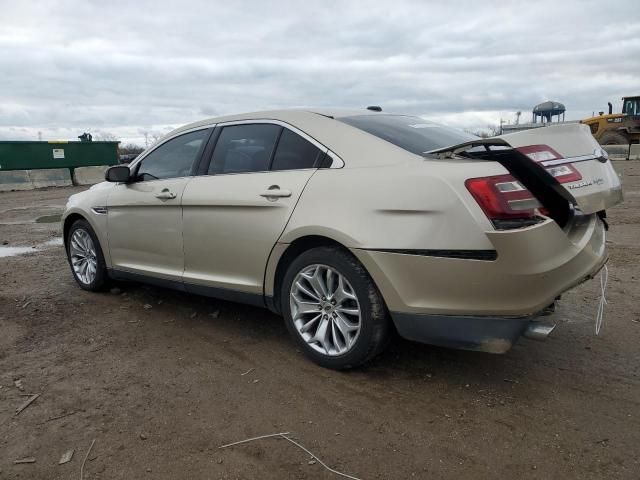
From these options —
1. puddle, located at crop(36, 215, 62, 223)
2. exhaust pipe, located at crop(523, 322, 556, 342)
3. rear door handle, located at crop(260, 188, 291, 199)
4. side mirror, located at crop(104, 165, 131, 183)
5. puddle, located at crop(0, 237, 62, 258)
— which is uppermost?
side mirror, located at crop(104, 165, 131, 183)

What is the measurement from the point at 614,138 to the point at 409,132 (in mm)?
25400

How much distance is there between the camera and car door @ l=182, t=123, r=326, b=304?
347cm

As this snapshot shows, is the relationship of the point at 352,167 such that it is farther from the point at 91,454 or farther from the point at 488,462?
the point at 91,454

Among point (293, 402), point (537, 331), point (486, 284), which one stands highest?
point (486, 284)

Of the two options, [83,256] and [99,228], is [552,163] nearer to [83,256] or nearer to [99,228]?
[99,228]

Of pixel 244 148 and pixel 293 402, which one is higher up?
pixel 244 148

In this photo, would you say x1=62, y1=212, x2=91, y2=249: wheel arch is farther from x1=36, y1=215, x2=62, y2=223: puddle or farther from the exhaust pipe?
x1=36, y1=215, x2=62, y2=223: puddle

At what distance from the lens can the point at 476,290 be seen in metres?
2.72

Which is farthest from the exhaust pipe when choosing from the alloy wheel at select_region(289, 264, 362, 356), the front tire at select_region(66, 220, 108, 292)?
the front tire at select_region(66, 220, 108, 292)

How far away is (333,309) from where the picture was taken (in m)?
3.26

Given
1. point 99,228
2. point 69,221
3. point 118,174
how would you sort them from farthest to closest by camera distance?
1. point 69,221
2. point 99,228
3. point 118,174

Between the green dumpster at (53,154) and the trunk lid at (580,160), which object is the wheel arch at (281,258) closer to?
the trunk lid at (580,160)

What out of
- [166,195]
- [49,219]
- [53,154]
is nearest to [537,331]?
[166,195]

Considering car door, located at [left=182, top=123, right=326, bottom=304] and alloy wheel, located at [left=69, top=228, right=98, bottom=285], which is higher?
car door, located at [left=182, top=123, right=326, bottom=304]
